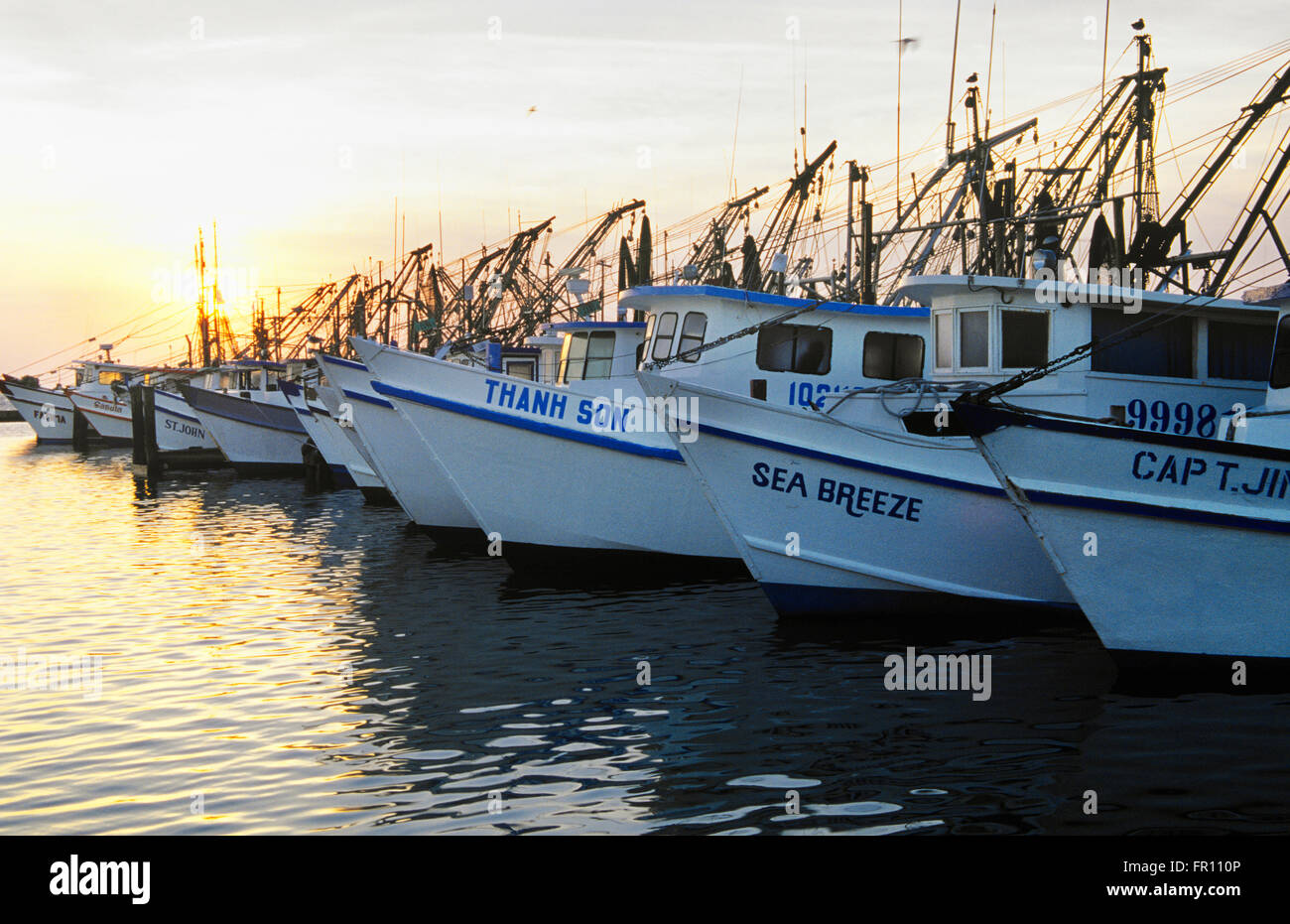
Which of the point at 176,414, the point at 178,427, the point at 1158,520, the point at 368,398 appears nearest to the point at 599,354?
the point at 368,398

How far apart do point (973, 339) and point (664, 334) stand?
5.49 m

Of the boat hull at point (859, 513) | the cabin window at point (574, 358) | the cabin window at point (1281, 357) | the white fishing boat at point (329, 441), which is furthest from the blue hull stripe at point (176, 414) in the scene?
the cabin window at point (1281, 357)

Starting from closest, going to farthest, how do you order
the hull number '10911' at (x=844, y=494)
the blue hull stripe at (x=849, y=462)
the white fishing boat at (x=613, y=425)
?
1. the blue hull stripe at (x=849, y=462)
2. the hull number '10911' at (x=844, y=494)
3. the white fishing boat at (x=613, y=425)

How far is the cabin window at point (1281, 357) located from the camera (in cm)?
1318

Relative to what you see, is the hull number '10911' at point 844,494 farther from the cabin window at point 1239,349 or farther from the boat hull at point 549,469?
the cabin window at point 1239,349

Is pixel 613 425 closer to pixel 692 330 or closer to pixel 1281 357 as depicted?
pixel 692 330

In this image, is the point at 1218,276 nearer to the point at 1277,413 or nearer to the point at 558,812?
the point at 1277,413

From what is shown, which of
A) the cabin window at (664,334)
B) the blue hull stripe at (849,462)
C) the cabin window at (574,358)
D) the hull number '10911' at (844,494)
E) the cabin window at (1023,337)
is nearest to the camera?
the blue hull stripe at (849,462)

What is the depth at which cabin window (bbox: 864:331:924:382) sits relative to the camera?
18.1 meters

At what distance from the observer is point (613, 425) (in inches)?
708

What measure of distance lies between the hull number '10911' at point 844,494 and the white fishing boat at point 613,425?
146 inches

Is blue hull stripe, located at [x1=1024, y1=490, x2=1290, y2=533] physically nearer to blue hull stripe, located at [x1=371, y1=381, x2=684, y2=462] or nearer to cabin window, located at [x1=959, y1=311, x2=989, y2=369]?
cabin window, located at [x1=959, y1=311, x2=989, y2=369]

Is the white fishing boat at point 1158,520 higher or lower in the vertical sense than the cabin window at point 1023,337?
lower
